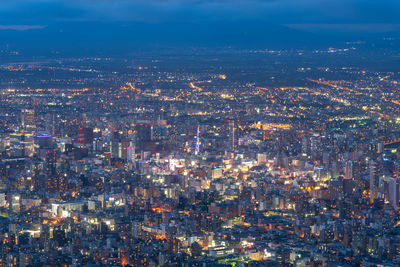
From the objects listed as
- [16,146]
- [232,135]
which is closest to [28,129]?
[16,146]

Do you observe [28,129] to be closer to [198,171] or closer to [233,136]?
[233,136]

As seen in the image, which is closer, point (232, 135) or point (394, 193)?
point (394, 193)

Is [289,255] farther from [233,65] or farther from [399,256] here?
[233,65]

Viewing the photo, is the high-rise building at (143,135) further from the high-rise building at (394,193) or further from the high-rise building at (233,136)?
the high-rise building at (394,193)

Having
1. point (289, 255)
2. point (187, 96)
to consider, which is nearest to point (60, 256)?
point (289, 255)

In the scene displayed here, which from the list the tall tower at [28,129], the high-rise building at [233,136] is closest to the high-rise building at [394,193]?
the high-rise building at [233,136]

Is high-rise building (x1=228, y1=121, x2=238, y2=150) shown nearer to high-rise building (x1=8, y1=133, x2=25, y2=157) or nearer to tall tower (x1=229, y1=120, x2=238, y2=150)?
tall tower (x1=229, y1=120, x2=238, y2=150)

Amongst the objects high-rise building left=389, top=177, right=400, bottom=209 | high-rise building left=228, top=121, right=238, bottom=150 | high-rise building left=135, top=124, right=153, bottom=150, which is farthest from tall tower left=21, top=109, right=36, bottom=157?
high-rise building left=389, top=177, right=400, bottom=209

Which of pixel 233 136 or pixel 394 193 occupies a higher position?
pixel 394 193

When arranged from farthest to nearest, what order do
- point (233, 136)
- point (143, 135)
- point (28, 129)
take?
point (28, 129), point (233, 136), point (143, 135)
